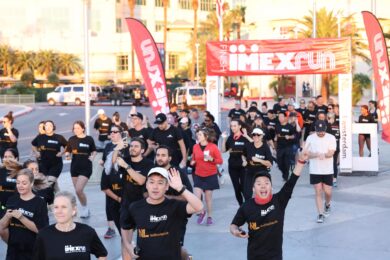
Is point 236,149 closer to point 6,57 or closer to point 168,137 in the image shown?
point 168,137

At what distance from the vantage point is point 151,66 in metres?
17.5

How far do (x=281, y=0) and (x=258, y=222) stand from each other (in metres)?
60.1

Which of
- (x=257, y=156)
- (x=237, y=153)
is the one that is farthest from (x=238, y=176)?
(x=257, y=156)

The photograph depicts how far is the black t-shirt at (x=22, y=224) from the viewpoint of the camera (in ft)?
22.1

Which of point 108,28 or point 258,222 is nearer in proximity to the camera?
point 258,222

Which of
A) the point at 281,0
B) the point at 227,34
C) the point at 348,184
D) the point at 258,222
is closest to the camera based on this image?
the point at 258,222

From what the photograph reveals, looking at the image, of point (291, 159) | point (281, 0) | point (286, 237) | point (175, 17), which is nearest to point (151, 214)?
point (286, 237)

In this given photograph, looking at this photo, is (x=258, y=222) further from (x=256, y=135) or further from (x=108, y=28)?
(x=108, y=28)

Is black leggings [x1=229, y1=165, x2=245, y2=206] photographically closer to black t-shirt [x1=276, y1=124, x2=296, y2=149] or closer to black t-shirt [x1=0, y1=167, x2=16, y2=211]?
black t-shirt [x1=276, y1=124, x2=296, y2=149]

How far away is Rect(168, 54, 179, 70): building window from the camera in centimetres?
8400

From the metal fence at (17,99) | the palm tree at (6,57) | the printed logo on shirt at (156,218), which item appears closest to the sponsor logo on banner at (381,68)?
the printed logo on shirt at (156,218)

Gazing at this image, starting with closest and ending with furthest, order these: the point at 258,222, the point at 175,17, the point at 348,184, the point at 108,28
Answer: the point at 258,222
the point at 348,184
the point at 108,28
the point at 175,17

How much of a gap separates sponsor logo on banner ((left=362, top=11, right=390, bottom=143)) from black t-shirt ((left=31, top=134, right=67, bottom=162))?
8.44 meters

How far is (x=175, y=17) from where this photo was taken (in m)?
92.1
